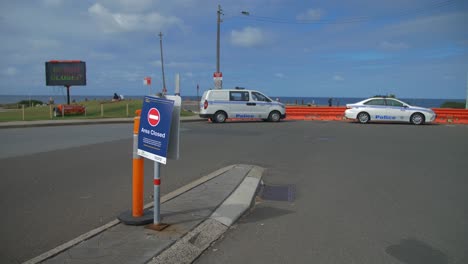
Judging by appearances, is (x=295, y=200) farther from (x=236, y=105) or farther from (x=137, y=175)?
(x=236, y=105)

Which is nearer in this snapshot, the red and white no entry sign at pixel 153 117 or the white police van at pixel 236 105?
the red and white no entry sign at pixel 153 117

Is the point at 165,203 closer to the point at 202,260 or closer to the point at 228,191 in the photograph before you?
the point at 228,191

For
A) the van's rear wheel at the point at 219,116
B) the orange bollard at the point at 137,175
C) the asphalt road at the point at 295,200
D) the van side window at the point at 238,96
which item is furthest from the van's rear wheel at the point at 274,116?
the orange bollard at the point at 137,175

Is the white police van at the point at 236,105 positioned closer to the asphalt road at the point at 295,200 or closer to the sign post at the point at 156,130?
the asphalt road at the point at 295,200

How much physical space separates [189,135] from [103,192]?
363 inches

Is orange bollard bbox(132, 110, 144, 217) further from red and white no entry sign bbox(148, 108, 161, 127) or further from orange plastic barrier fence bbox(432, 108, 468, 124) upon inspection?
orange plastic barrier fence bbox(432, 108, 468, 124)

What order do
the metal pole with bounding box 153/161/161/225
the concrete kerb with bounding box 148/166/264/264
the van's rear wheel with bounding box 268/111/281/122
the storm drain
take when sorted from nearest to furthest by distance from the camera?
the concrete kerb with bounding box 148/166/264/264, the metal pole with bounding box 153/161/161/225, the storm drain, the van's rear wheel with bounding box 268/111/281/122

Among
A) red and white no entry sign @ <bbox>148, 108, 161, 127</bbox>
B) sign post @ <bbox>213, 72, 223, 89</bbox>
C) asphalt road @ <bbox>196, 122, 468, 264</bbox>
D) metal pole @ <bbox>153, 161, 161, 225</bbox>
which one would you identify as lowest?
→ asphalt road @ <bbox>196, 122, 468, 264</bbox>

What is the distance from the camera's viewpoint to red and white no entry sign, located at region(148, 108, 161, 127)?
14.7 feet

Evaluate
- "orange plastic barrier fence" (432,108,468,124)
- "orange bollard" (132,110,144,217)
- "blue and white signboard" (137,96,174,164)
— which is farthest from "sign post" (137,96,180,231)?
"orange plastic barrier fence" (432,108,468,124)

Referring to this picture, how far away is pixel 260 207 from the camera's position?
19.3 feet

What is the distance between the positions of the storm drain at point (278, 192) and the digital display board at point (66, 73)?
94.3ft

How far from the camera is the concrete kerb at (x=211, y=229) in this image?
3881 millimetres

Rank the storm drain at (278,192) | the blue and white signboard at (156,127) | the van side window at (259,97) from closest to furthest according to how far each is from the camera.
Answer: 1. the blue and white signboard at (156,127)
2. the storm drain at (278,192)
3. the van side window at (259,97)
